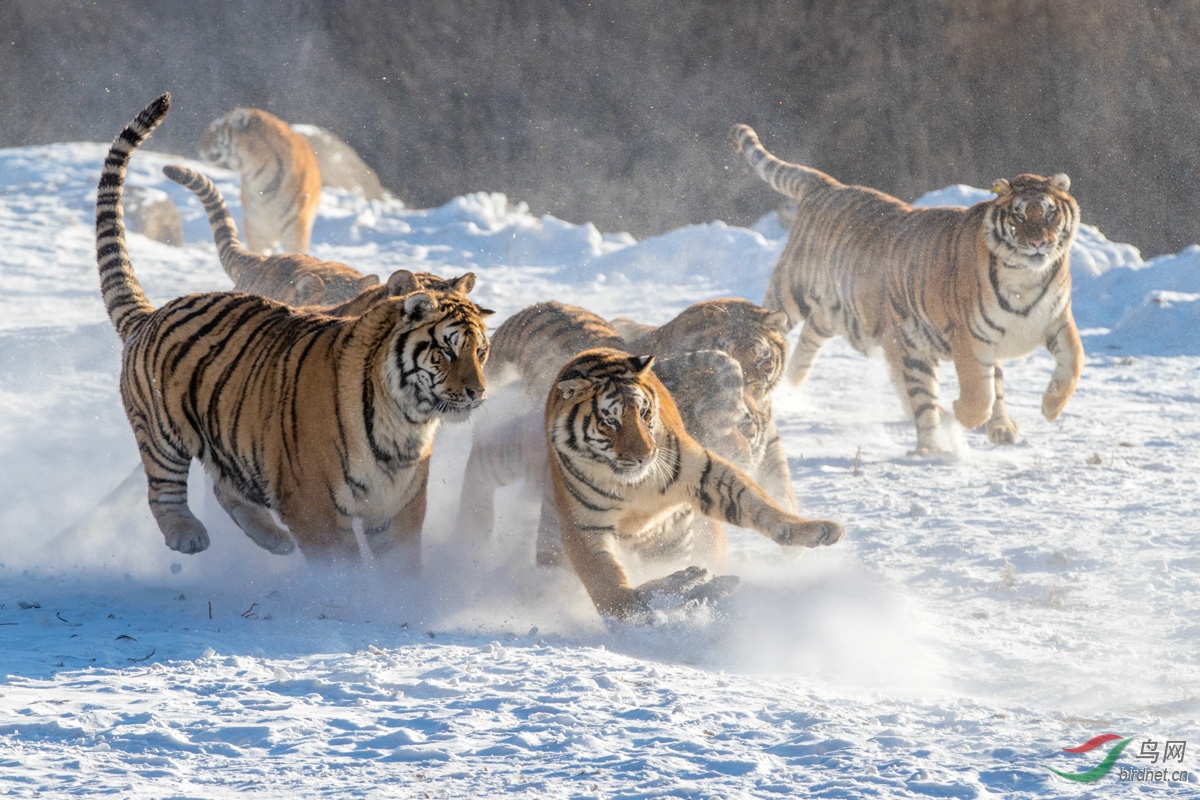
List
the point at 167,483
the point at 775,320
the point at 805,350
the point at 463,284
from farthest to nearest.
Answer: the point at 805,350 → the point at 775,320 → the point at 167,483 → the point at 463,284

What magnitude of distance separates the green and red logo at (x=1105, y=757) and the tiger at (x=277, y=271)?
3.37m

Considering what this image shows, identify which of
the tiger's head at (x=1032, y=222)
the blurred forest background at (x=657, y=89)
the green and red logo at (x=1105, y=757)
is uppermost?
the blurred forest background at (x=657, y=89)

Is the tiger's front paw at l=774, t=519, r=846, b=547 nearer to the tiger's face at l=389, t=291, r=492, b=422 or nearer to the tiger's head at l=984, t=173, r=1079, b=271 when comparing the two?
the tiger's face at l=389, t=291, r=492, b=422

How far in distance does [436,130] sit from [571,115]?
144 centimetres

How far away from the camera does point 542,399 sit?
15.5 ft

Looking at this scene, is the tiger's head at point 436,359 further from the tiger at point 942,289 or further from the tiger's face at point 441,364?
the tiger at point 942,289

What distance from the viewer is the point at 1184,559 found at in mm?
4398

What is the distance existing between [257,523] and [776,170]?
15.9 ft

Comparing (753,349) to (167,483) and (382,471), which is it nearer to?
(382,471)

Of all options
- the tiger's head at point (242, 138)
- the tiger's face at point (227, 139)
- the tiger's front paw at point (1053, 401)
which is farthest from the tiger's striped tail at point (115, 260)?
the tiger's face at point (227, 139)

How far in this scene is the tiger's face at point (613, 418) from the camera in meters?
3.44

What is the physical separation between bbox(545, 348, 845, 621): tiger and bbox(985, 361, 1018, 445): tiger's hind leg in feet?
9.73

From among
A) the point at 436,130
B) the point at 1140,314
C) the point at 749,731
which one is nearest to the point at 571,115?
the point at 436,130

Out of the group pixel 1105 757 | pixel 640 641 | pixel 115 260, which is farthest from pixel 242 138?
pixel 1105 757
